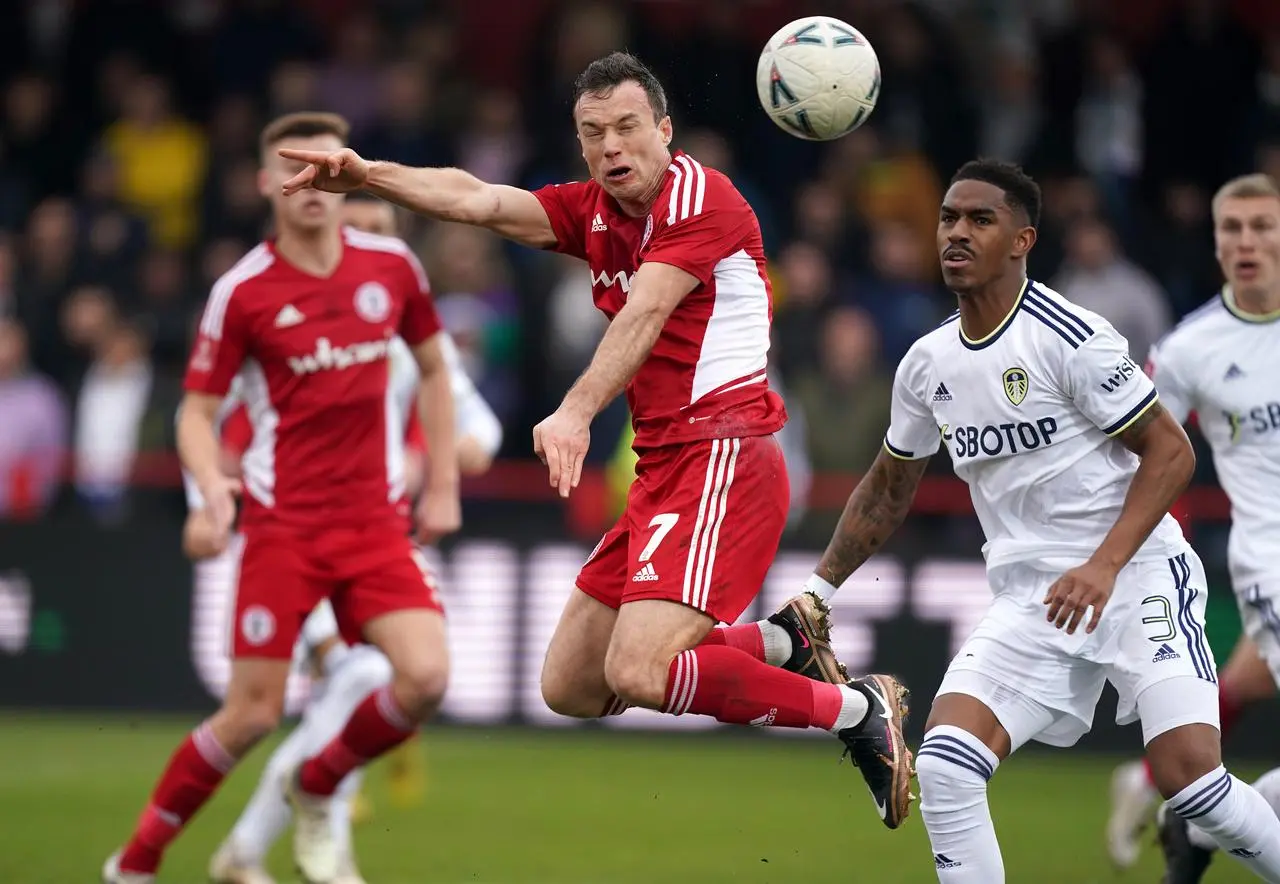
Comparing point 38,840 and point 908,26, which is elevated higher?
point 908,26

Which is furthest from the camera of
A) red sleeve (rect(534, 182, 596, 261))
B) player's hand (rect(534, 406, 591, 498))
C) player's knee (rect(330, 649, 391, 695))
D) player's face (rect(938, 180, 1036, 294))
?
player's knee (rect(330, 649, 391, 695))

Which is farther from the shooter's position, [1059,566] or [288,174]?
[288,174]

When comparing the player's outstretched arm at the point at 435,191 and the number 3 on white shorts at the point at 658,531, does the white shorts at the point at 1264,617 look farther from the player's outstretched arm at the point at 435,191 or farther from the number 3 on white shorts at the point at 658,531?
the player's outstretched arm at the point at 435,191

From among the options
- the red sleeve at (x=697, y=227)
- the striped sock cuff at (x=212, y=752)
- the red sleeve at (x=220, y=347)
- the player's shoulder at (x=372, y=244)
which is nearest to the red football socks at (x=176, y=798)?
the striped sock cuff at (x=212, y=752)

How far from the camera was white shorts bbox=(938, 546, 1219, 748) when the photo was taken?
6.43 meters

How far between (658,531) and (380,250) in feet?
8.06

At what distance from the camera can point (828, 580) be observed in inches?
281

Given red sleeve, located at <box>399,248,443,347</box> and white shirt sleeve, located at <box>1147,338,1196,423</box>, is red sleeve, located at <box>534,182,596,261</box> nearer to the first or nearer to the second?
red sleeve, located at <box>399,248,443,347</box>

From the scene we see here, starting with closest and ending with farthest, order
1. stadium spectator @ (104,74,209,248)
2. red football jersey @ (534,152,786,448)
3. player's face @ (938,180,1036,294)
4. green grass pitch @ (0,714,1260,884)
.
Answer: player's face @ (938,180,1036,294)
red football jersey @ (534,152,786,448)
green grass pitch @ (0,714,1260,884)
stadium spectator @ (104,74,209,248)

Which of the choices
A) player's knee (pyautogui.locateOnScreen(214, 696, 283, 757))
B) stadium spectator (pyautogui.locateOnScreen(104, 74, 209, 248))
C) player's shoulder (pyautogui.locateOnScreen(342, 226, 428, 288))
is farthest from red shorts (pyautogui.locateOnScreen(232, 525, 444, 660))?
stadium spectator (pyautogui.locateOnScreen(104, 74, 209, 248))

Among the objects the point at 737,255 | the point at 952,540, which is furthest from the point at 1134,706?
the point at 952,540

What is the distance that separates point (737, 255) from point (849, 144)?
340 inches

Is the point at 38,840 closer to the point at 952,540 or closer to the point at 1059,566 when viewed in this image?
the point at 1059,566

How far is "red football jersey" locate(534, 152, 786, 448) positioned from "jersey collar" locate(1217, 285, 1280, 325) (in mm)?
2092
